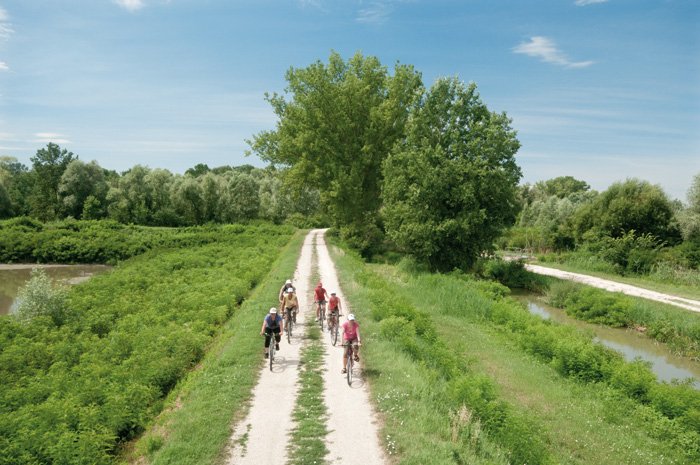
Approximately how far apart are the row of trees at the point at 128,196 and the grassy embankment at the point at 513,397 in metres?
60.4

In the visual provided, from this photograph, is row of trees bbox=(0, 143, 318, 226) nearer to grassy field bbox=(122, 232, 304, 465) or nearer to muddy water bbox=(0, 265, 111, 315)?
muddy water bbox=(0, 265, 111, 315)

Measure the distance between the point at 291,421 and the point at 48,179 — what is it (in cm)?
8547

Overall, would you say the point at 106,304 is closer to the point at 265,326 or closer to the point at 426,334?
the point at 265,326

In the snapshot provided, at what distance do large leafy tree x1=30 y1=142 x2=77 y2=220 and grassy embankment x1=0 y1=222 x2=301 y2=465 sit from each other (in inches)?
2047

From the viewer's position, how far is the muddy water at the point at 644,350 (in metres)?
19.3

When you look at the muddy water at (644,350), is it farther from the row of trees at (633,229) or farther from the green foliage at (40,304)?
the green foliage at (40,304)

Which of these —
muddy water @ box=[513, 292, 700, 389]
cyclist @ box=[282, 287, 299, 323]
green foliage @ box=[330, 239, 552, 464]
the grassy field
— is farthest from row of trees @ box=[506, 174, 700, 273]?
the grassy field

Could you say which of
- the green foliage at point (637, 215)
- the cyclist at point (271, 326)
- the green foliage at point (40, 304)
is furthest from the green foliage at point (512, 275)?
the green foliage at point (40, 304)

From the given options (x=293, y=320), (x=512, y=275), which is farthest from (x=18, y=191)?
(x=293, y=320)

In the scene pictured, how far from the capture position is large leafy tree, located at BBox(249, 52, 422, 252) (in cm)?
4372

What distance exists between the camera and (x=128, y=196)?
3115 inches

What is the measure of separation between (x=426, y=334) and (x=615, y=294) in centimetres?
1692

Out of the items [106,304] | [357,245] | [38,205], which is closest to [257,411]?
[106,304]

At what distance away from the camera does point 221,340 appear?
1762 cm
